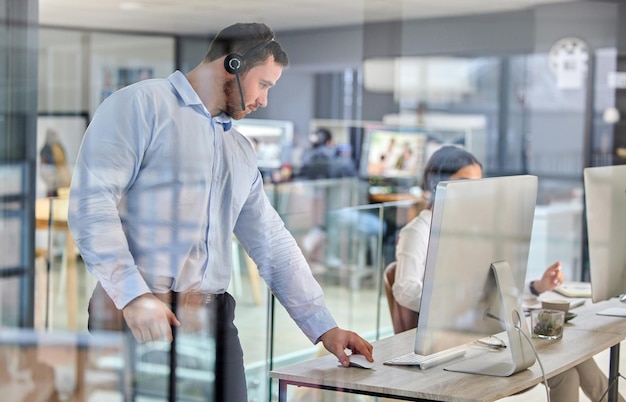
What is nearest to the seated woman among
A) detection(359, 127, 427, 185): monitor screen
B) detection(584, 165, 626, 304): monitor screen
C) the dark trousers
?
detection(584, 165, 626, 304): monitor screen

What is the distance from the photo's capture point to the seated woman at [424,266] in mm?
2869

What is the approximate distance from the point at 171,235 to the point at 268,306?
645 mm

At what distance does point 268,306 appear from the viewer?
8.84 feet

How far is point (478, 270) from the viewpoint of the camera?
83.7 inches

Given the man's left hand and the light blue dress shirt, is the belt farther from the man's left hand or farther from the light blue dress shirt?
the man's left hand

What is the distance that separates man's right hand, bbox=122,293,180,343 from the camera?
1.99 m

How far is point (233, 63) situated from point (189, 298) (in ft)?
1.76

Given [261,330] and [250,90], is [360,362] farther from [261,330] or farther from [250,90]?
[261,330]

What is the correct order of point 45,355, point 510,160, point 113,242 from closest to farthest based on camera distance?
1. point 113,242
2. point 45,355
3. point 510,160

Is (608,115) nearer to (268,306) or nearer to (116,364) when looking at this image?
(268,306)

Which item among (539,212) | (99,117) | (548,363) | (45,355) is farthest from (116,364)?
(539,212)

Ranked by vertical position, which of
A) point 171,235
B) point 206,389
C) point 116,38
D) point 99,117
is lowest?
point 206,389

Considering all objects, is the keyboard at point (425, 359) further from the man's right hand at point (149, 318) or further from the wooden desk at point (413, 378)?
the man's right hand at point (149, 318)

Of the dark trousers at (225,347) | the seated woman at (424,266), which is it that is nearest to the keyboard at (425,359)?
the dark trousers at (225,347)
